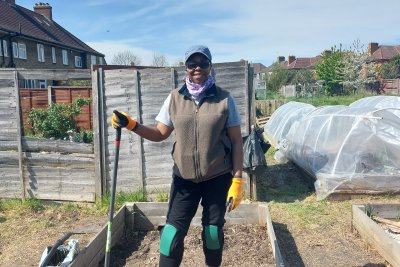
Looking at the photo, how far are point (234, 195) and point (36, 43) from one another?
2747 centimetres

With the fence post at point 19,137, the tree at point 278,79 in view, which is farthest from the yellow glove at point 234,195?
the tree at point 278,79

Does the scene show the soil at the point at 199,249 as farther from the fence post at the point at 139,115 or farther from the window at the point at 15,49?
the window at the point at 15,49

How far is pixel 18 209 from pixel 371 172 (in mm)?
5952

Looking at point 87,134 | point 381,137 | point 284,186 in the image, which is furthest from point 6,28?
point 381,137

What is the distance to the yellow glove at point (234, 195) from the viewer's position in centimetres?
305

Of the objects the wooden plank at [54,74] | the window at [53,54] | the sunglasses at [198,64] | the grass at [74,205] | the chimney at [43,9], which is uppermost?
the chimney at [43,9]

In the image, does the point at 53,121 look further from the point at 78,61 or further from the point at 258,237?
the point at 78,61

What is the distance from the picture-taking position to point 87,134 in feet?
42.2

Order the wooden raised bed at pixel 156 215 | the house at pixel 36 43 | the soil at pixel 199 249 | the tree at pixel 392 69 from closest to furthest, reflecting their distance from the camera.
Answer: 1. the soil at pixel 199 249
2. the wooden raised bed at pixel 156 215
3. the house at pixel 36 43
4. the tree at pixel 392 69

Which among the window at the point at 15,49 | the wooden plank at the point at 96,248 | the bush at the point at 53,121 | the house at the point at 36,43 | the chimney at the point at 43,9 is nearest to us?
the wooden plank at the point at 96,248

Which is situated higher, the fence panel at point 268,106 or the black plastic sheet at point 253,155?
the fence panel at point 268,106

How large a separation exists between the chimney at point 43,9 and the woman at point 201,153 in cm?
3426

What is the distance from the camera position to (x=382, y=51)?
52781 millimetres

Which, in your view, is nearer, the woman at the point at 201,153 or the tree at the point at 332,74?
the woman at the point at 201,153
